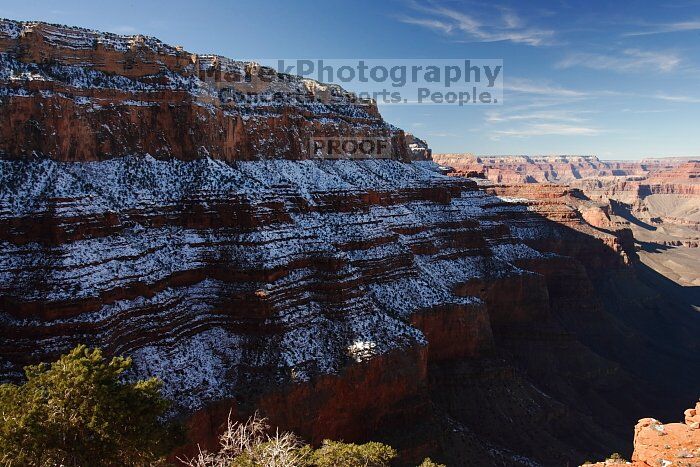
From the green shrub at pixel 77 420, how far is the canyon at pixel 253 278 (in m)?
11.0

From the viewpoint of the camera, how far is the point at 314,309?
3916 cm

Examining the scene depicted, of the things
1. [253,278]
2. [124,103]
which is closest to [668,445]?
[253,278]

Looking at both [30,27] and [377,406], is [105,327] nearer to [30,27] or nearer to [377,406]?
[377,406]

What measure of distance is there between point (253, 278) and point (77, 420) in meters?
20.6

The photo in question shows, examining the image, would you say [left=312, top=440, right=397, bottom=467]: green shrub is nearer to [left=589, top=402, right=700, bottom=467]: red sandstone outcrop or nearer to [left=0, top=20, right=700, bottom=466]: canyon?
[left=0, top=20, right=700, bottom=466]: canyon

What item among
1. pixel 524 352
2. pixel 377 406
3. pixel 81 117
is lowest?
pixel 524 352

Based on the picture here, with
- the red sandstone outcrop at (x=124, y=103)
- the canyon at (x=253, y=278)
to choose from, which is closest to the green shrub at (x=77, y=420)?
the canyon at (x=253, y=278)

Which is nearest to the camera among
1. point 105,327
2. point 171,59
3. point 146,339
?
point 105,327

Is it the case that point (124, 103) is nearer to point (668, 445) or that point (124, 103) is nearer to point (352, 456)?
point (352, 456)

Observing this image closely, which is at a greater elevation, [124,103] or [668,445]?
[124,103]

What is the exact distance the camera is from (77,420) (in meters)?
17.5

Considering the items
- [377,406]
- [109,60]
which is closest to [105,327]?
[377,406]

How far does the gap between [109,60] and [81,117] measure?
7.93m

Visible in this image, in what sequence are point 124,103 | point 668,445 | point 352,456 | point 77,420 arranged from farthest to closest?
point 124,103 < point 352,456 < point 668,445 < point 77,420
